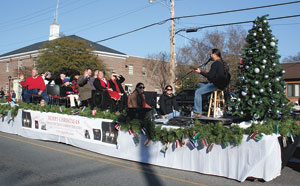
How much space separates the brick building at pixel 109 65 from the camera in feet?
143

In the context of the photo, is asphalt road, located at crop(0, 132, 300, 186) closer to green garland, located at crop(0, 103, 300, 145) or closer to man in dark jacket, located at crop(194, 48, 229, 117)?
green garland, located at crop(0, 103, 300, 145)

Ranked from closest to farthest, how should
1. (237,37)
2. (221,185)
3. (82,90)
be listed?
(221,185) < (82,90) < (237,37)

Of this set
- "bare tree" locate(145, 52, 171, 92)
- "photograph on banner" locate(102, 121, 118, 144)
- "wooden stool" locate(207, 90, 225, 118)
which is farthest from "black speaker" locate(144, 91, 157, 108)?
"bare tree" locate(145, 52, 171, 92)

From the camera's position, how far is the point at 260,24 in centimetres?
701

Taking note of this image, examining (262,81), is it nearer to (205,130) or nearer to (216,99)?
(216,99)

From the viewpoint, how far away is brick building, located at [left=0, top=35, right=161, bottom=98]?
143ft

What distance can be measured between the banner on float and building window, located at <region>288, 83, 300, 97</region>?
3118 cm

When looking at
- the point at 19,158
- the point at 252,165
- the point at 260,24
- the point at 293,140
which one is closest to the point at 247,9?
the point at 260,24

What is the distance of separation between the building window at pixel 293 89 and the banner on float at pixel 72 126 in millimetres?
31180

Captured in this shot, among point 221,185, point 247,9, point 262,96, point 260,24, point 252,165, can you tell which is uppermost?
point 247,9

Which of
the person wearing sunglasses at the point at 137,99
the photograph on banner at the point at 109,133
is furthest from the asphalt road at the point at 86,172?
the person wearing sunglasses at the point at 137,99

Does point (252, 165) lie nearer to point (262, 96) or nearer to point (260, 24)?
point (262, 96)

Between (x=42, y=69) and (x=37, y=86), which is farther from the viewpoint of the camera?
(x=42, y=69)

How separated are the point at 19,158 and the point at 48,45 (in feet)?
93.9
